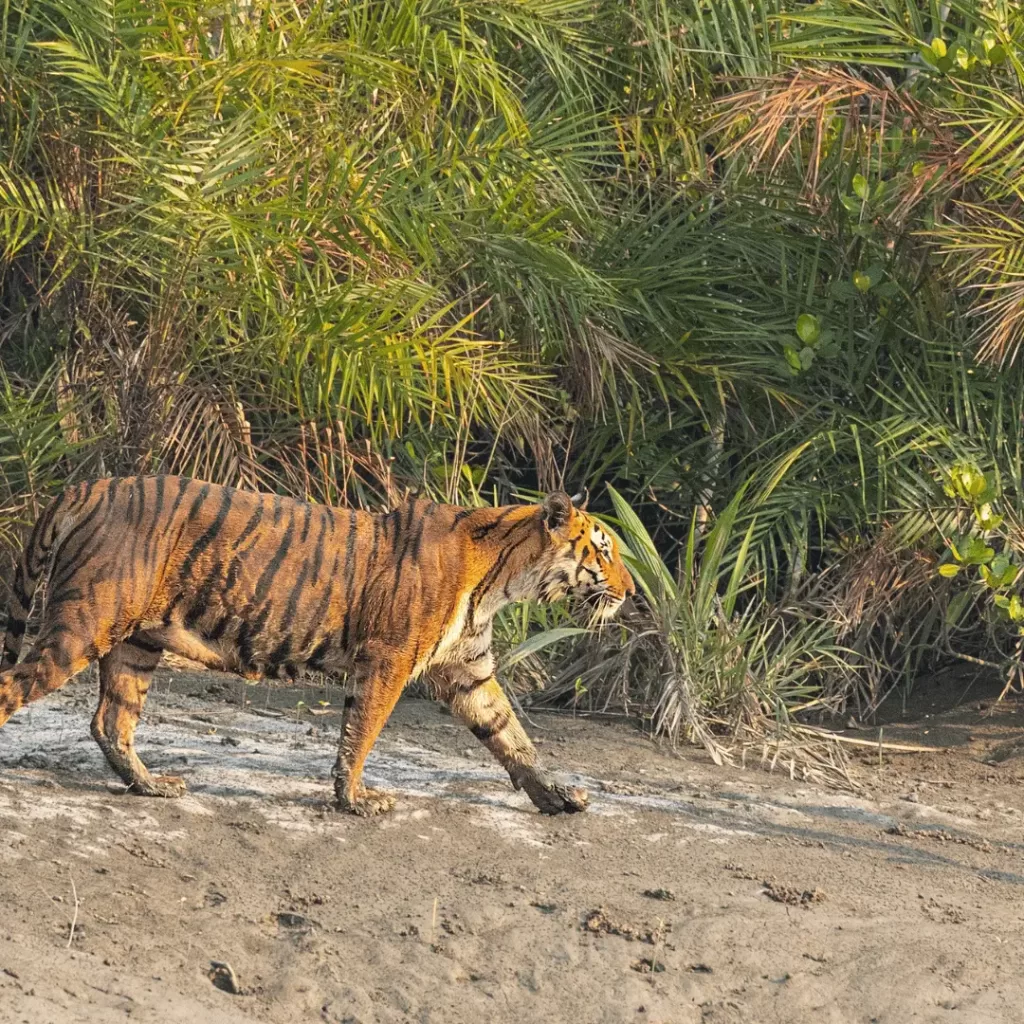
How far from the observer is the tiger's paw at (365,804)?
237 inches

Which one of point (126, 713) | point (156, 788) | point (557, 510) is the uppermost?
point (557, 510)

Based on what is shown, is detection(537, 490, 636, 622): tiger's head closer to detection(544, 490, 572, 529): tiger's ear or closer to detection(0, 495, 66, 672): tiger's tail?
detection(544, 490, 572, 529): tiger's ear

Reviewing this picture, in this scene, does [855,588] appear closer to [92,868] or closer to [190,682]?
[190,682]

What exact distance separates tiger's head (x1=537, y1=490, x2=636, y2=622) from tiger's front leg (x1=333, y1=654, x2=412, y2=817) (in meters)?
0.63

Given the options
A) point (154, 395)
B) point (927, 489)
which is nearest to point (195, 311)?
point (154, 395)

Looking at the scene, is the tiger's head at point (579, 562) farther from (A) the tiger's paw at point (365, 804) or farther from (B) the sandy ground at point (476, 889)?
(A) the tiger's paw at point (365, 804)

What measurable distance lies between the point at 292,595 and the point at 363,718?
467mm

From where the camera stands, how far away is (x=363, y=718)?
6.00 meters

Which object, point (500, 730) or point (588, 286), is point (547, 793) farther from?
point (588, 286)

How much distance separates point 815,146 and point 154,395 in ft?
9.84

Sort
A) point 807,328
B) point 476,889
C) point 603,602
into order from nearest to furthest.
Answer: point 476,889
point 603,602
point 807,328

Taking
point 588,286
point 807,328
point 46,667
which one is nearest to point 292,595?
point 46,667

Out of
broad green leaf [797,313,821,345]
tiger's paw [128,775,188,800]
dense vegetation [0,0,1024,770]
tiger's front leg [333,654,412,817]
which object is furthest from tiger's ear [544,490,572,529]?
broad green leaf [797,313,821,345]

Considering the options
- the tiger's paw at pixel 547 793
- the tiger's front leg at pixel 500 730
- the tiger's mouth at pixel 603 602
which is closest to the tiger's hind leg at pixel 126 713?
the tiger's front leg at pixel 500 730
